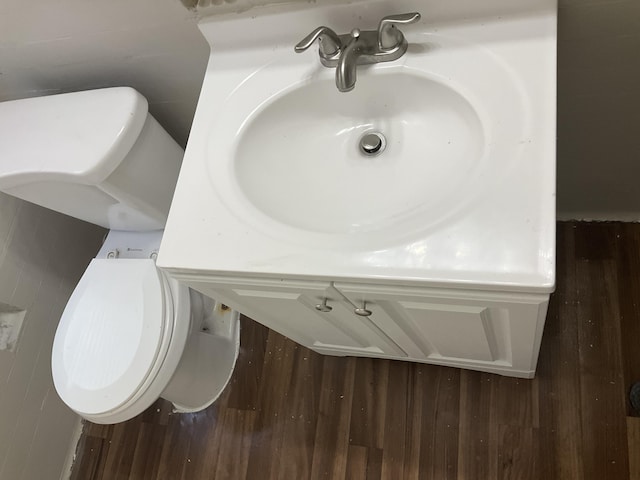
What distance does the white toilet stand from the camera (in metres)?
1.20

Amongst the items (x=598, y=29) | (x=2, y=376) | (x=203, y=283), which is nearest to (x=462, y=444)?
(x=203, y=283)

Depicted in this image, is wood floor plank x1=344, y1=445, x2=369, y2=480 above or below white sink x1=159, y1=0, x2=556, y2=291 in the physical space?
below

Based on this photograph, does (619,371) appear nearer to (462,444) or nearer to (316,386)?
(462,444)

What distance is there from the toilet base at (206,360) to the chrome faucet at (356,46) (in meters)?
0.84

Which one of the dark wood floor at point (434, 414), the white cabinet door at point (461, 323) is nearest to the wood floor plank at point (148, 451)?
the dark wood floor at point (434, 414)

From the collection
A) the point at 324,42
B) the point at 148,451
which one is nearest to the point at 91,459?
the point at 148,451

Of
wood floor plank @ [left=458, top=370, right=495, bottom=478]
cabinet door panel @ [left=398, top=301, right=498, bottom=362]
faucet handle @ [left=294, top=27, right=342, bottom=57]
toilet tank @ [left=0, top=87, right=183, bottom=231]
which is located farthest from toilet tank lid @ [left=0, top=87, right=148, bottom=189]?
wood floor plank @ [left=458, top=370, right=495, bottom=478]

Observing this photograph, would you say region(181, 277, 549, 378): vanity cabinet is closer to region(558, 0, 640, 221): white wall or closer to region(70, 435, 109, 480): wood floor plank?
region(558, 0, 640, 221): white wall

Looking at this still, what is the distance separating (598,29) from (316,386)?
1.13 m

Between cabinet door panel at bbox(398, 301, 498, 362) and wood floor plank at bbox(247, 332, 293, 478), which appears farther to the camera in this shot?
wood floor plank at bbox(247, 332, 293, 478)

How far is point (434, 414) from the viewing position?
4.91 ft

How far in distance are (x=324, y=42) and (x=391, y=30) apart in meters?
0.11

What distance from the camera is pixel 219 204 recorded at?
0.92 metres

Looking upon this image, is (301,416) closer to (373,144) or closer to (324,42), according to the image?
(373,144)
